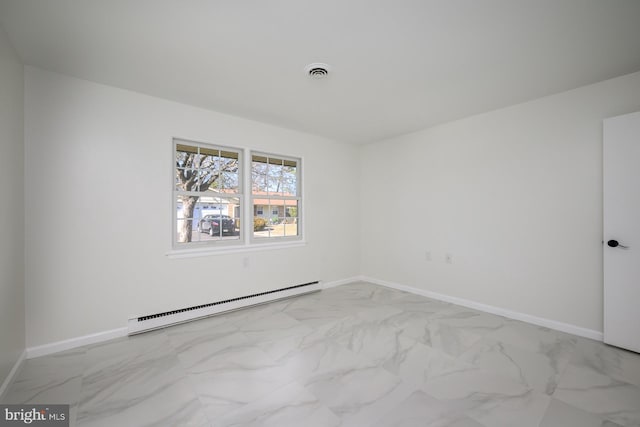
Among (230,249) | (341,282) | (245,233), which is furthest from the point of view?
(341,282)

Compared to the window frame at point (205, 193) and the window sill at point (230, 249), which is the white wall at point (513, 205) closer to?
the window sill at point (230, 249)

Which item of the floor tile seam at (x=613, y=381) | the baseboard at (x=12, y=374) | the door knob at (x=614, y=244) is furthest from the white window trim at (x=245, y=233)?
the door knob at (x=614, y=244)

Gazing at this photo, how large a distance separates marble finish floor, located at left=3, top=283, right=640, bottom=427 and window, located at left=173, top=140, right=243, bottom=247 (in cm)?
109

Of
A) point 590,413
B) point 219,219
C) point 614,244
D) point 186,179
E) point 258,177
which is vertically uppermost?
point 258,177

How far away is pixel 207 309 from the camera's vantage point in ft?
11.0

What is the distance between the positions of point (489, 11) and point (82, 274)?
3956mm

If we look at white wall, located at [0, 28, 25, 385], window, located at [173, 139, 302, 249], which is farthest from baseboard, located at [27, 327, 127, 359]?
window, located at [173, 139, 302, 249]

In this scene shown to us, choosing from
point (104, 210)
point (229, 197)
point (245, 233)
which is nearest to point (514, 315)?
point (245, 233)

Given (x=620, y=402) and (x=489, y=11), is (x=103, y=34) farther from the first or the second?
(x=620, y=402)

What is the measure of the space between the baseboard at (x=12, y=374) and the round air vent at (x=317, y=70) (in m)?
3.28

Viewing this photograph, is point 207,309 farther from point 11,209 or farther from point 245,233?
point 11,209

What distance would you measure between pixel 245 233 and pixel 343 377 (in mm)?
2254

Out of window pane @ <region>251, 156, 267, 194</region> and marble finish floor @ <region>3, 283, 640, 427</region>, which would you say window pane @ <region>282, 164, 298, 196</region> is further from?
marble finish floor @ <region>3, 283, 640, 427</region>

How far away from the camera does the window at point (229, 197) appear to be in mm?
3326
